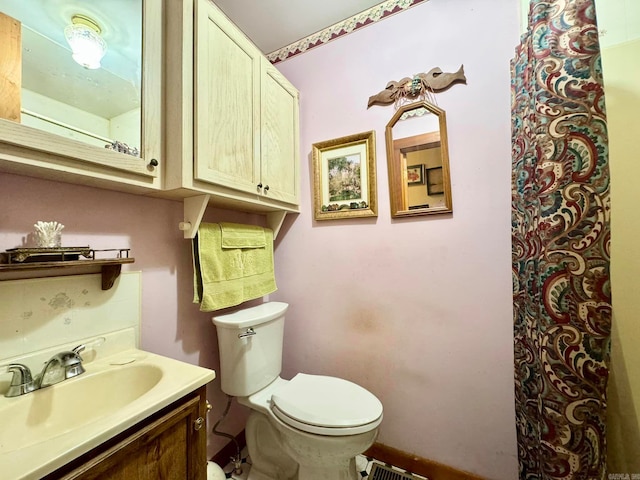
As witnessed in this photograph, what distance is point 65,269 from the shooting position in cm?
86

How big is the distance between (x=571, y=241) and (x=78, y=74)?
1.40 meters

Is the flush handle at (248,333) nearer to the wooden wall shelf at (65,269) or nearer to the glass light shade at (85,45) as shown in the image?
the wooden wall shelf at (65,269)

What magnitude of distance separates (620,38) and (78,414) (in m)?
2.12

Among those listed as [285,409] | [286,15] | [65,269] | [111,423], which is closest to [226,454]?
[285,409]

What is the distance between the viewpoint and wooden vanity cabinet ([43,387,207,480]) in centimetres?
53

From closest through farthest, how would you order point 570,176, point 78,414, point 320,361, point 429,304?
point 570,176 < point 78,414 < point 429,304 < point 320,361

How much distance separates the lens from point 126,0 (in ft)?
2.76

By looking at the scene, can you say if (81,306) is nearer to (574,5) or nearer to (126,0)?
(126,0)

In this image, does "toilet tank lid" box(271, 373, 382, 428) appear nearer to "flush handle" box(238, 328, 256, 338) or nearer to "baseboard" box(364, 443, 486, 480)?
"flush handle" box(238, 328, 256, 338)

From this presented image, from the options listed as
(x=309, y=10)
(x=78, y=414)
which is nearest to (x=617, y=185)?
(x=309, y=10)

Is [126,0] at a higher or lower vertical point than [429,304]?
higher

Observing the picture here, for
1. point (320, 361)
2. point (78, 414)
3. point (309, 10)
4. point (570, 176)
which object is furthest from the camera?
point (320, 361)

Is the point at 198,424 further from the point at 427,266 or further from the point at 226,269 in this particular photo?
the point at 427,266

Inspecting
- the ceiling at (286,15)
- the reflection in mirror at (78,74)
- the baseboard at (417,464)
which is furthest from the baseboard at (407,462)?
the ceiling at (286,15)
